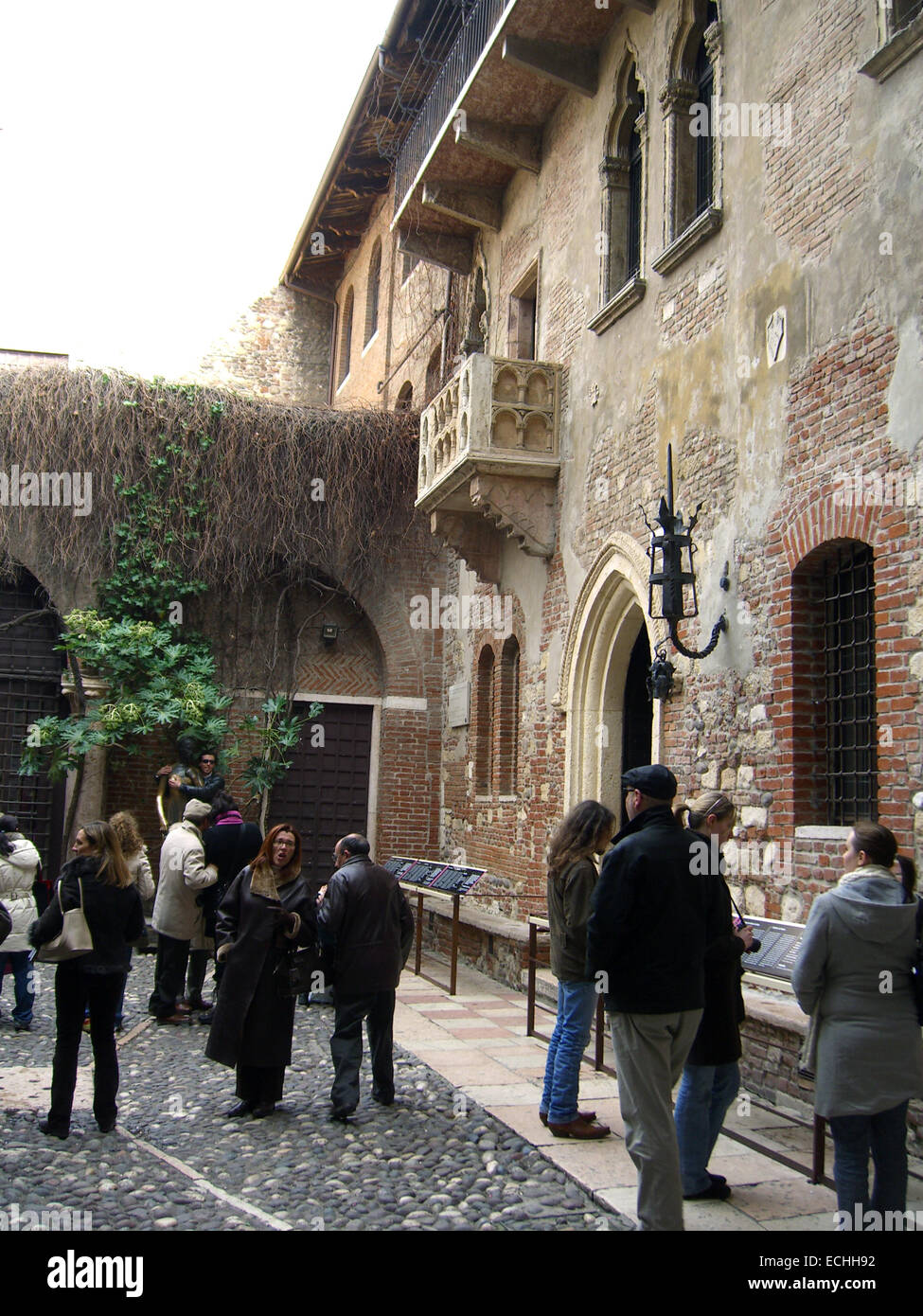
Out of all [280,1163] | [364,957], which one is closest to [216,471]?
[364,957]

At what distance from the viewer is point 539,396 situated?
11086 mm

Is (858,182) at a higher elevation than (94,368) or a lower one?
lower

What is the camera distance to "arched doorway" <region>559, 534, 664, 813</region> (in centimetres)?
985

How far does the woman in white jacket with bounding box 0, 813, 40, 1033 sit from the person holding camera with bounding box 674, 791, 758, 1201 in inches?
197

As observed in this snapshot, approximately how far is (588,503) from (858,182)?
4.09 meters

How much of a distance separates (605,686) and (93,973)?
18.2ft

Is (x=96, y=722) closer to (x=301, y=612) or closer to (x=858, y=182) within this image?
(x=301, y=612)

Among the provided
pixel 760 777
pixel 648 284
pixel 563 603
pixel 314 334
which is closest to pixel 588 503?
pixel 563 603

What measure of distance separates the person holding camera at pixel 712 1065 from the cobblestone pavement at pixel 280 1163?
0.42 meters

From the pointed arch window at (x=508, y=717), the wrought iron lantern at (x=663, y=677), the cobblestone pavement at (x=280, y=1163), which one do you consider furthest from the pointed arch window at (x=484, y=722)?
the cobblestone pavement at (x=280, y=1163)

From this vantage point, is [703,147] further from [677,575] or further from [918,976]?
[918,976]

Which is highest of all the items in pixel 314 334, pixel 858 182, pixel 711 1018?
pixel 314 334

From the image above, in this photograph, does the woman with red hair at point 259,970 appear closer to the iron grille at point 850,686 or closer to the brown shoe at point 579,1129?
the brown shoe at point 579,1129

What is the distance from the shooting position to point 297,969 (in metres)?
6.14
